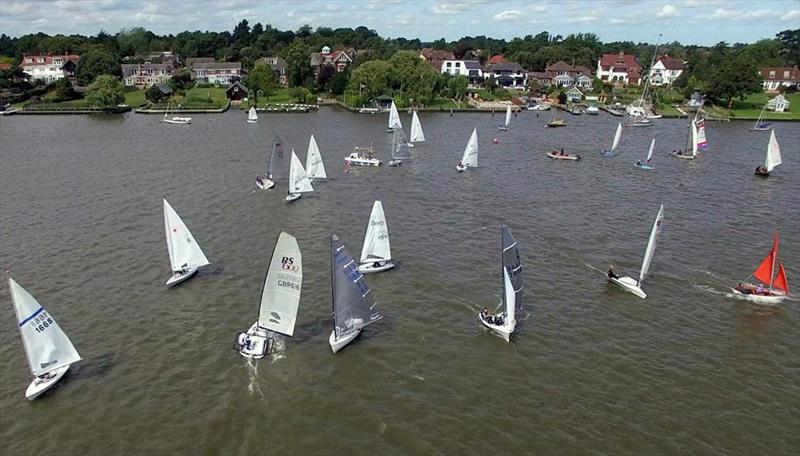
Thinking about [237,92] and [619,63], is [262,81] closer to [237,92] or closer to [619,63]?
[237,92]

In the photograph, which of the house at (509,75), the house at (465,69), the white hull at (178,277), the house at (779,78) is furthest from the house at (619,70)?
the white hull at (178,277)

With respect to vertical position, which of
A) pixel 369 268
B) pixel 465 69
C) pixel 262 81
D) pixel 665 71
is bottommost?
pixel 369 268

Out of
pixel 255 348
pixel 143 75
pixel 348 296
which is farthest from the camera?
pixel 143 75

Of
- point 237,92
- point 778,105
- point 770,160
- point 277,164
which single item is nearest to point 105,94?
point 237,92

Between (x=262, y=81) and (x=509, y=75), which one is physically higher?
(x=509, y=75)

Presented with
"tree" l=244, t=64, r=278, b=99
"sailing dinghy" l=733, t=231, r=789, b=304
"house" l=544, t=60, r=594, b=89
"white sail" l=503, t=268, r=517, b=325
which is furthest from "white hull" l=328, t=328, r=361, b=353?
"house" l=544, t=60, r=594, b=89

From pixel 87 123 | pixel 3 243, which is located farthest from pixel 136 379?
pixel 87 123
